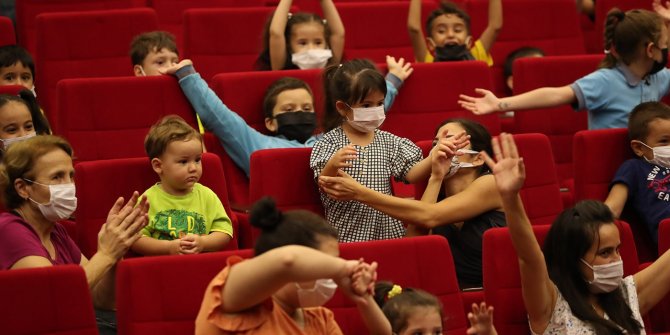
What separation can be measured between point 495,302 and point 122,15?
2333mm

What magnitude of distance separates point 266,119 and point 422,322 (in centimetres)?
140

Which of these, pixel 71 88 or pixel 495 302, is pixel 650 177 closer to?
pixel 495 302

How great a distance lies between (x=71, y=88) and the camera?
3.57 metres

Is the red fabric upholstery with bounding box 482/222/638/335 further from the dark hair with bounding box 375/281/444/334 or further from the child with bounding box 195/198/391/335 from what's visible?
the child with bounding box 195/198/391/335

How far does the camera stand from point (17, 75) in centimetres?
409

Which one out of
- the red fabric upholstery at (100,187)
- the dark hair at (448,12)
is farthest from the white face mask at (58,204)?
the dark hair at (448,12)

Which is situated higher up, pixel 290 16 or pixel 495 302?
pixel 290 16

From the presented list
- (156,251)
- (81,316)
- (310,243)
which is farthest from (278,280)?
(156,251)

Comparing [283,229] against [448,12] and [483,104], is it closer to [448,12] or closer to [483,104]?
[483,104]

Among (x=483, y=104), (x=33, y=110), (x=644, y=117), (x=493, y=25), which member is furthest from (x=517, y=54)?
(x=33, y=110)

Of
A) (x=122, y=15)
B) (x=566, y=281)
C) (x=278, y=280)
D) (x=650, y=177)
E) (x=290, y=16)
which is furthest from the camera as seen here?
(x=122, y=15)

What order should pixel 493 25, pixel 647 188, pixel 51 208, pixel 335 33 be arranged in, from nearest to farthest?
pixel 51 208
pixel 647 188
pixel 335 33
pixel 493 25

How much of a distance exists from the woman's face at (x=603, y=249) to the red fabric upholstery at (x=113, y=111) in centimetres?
153

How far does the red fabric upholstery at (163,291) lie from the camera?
94.0 inches
